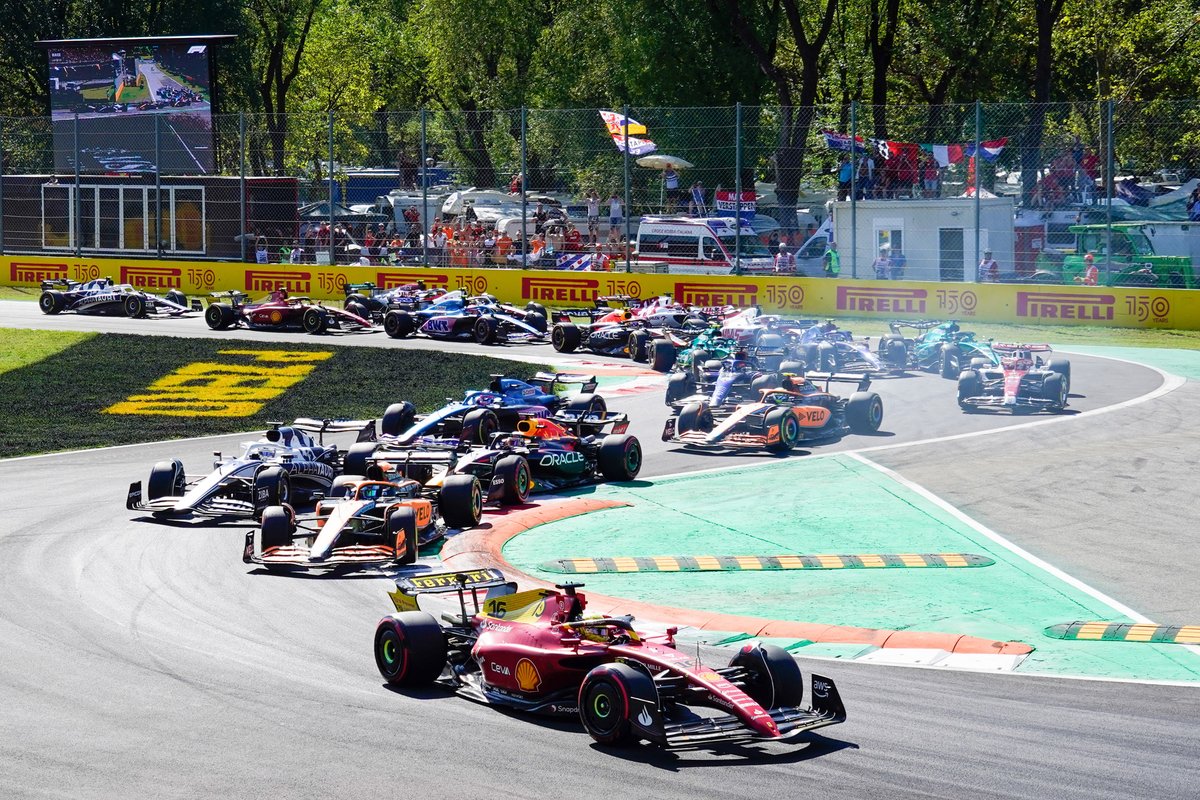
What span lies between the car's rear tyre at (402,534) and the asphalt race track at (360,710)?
45cm

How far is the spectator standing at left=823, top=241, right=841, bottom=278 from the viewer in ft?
121

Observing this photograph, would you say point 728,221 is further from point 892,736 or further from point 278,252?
point 892,736

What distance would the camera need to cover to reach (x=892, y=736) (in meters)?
8.66

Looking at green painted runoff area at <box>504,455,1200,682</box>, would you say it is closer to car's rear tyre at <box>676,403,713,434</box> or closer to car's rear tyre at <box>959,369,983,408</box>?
car's rear tyre at <box>676,403,713,434</box>

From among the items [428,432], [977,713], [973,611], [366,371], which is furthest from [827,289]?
[977,713]

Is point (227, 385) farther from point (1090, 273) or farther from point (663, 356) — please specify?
point (1090, 273)

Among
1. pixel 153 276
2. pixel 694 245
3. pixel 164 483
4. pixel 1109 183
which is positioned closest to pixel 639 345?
pixel 694 245

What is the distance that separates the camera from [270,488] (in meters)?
15.2

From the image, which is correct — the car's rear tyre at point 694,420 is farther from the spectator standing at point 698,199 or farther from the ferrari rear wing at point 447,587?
the spectator standing at point 698,199

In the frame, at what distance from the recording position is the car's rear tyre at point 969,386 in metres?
22.7

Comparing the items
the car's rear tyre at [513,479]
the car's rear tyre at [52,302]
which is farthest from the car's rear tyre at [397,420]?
the car's rear tyre at [52,302]

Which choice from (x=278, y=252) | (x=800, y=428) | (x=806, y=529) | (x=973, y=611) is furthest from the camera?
(x=278, y=252)

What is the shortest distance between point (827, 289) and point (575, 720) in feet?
89.6

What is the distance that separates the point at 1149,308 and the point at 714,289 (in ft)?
33.2
